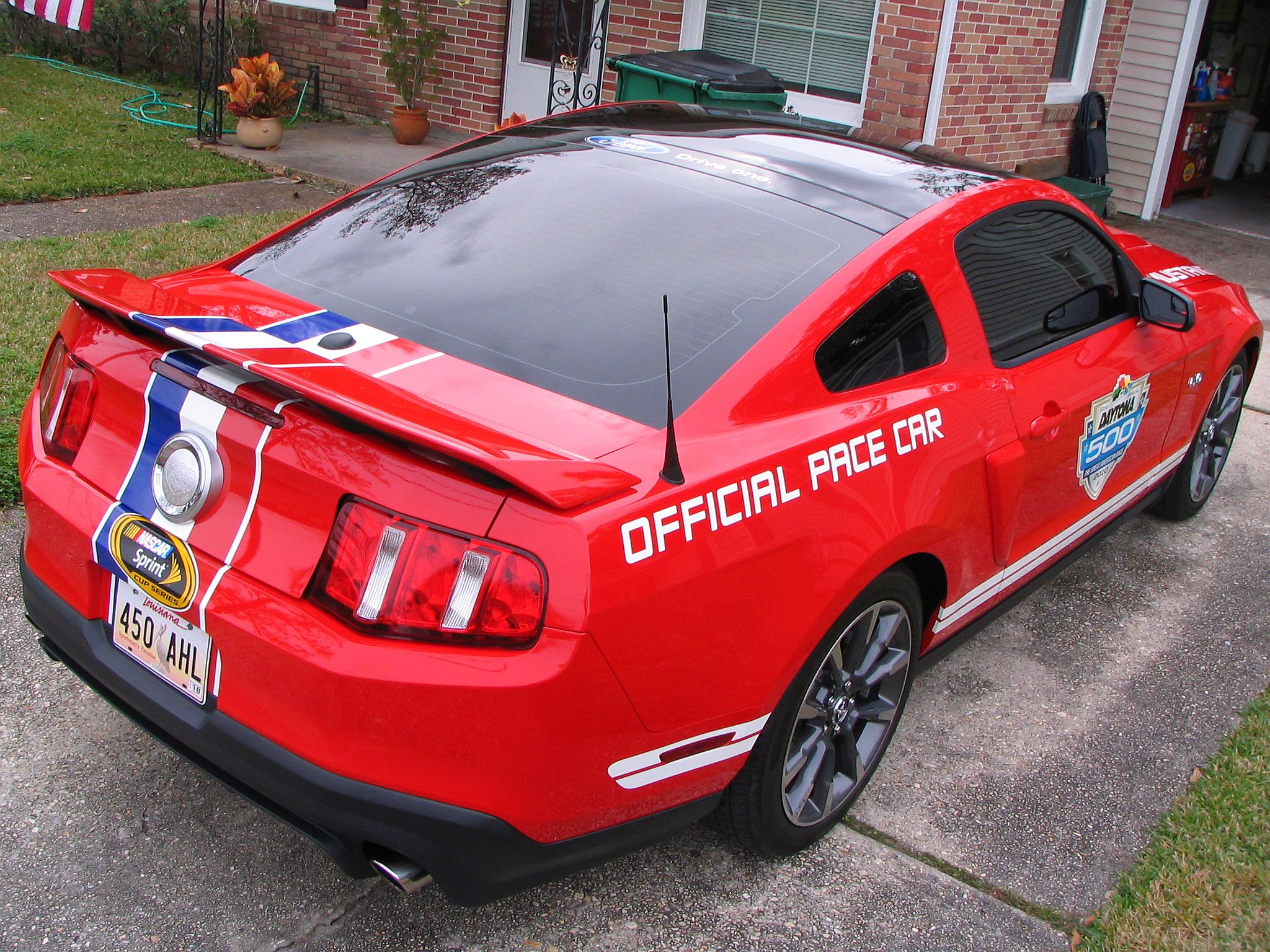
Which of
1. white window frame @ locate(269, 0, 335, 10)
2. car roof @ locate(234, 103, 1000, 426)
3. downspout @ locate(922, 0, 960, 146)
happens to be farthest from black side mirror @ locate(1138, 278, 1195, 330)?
white window frame @ locate(269, 0, 335, 10)

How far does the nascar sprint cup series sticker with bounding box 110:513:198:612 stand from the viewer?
2.14 meters

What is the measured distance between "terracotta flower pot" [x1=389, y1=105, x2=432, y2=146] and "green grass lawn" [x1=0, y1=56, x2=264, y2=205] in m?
1.75

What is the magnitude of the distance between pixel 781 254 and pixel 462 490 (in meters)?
1.07

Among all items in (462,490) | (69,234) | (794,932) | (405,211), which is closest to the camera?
(462,490)

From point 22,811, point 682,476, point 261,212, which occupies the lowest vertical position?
point 22,811

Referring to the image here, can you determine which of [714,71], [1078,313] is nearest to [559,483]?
[1078,313]

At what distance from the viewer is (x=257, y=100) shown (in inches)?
364

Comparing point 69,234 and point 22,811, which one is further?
point 69,234

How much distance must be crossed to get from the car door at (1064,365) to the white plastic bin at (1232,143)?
11046mm

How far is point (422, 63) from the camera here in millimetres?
10625

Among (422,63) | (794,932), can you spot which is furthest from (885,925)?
(422,63)

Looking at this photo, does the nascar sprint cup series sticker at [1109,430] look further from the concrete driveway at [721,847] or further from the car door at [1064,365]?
the concrete driveway at [721,847]

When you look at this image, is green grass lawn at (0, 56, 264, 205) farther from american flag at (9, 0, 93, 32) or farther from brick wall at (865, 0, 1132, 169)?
brick wall at (865, 0, 1132, 169)

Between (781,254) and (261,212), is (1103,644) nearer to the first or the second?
(781,254)
